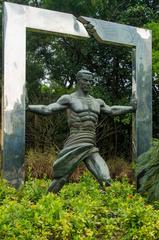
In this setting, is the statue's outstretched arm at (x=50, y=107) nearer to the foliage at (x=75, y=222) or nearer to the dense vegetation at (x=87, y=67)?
the foliage at (x=75, y=222)

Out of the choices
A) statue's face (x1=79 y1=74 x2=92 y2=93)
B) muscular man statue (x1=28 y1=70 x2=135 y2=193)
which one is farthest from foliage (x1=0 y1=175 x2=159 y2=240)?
statue's face (x1=79 y1=74 x2=92 y2=93)

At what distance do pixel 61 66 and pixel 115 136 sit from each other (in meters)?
3.12

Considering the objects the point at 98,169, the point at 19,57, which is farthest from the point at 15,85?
the point at 98,169

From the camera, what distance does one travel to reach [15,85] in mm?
8500

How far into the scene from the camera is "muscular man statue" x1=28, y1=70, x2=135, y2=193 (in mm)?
7664

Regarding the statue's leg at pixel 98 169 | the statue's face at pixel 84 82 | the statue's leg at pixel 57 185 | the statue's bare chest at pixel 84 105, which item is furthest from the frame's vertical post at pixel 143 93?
the statue's leg at pixel 57 185

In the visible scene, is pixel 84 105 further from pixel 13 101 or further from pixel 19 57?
pixel 19 57

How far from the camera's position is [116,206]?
251 inches

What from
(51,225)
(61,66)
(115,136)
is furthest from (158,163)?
(61,66)

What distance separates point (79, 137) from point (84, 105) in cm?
51

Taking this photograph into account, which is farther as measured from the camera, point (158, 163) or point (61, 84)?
point (61, 84)

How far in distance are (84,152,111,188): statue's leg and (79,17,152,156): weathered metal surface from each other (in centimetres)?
224

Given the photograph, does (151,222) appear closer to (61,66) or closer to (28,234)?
(28,234)

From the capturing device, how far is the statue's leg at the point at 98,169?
7.55 meters
